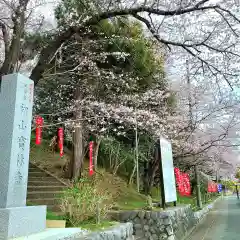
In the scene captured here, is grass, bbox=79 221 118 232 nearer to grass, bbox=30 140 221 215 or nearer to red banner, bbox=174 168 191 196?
grass, bbox=30 140 221 215

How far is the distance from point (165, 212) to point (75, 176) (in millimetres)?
5455

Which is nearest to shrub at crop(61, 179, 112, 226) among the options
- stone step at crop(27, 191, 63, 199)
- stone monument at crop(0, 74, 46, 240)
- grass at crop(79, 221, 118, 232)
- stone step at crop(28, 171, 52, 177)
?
grass at crop(79, 221, 118, 232)

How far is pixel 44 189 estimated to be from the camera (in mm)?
10641

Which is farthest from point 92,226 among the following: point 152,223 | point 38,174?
point 38,174

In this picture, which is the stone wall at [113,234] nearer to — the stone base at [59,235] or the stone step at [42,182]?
the stone base at [59,235]

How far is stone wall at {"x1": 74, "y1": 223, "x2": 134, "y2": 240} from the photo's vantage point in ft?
A: 14.5

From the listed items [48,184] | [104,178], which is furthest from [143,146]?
[48,184]

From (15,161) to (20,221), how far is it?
0.92 m

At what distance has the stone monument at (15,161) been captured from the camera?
389cm

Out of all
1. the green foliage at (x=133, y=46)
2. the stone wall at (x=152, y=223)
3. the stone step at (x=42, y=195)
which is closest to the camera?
the stone wall at (x=152, y=223)

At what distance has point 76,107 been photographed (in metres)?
11.9

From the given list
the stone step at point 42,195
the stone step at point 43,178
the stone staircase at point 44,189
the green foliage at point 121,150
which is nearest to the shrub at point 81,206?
the stone staircase at point 44,189

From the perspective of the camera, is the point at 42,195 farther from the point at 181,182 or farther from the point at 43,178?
the point at 181,182

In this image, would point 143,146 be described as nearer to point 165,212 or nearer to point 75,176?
point 75,176
